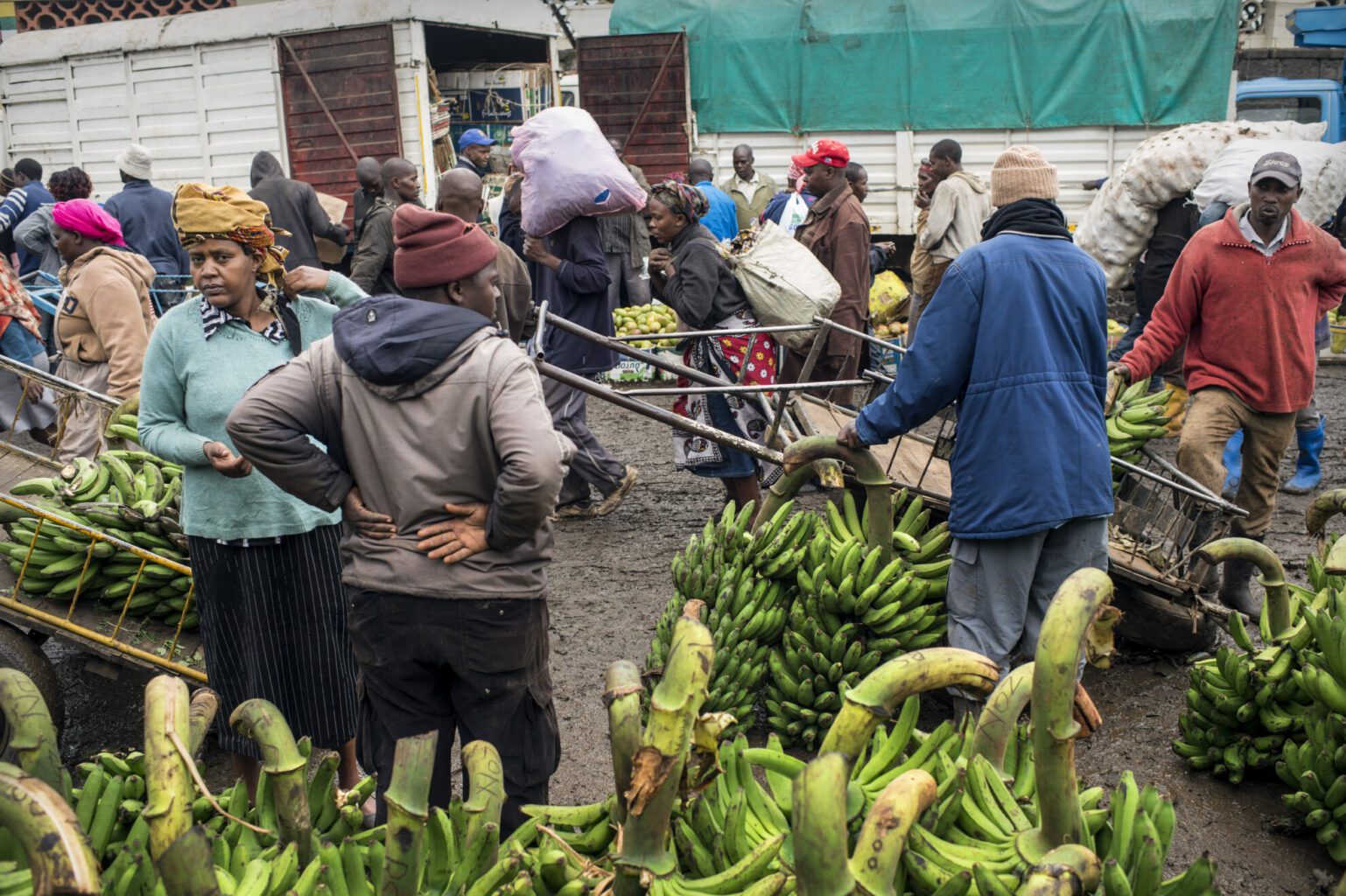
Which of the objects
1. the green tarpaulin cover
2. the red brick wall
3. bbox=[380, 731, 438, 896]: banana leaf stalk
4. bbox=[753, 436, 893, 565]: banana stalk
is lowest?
bbox=[753, 436, 893, 565]: banana stalk

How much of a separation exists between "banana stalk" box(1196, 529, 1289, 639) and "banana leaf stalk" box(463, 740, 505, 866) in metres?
Result: 2.86

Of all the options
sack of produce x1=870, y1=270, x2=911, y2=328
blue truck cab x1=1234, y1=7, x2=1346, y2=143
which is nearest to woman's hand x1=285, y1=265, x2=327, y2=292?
sack of produce x1=870, y1=270, x2=911, y2=328

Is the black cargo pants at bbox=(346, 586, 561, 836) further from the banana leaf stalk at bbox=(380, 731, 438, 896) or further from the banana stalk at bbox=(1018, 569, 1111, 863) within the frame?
the banana stalk at bbox=(1018, 569, 1111, 863)

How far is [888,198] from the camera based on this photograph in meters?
13.5

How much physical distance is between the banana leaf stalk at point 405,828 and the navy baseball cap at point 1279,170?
16.6 ft

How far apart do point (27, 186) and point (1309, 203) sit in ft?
35.0

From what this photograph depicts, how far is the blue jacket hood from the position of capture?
2.68 m

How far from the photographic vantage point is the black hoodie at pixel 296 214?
379 inches

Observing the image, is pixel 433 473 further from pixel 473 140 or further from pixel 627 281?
pixel 473 140

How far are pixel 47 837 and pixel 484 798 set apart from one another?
0.66 meters

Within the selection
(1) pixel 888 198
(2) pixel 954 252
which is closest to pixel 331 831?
(2) pixel 954 252

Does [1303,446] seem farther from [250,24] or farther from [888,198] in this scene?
[250,24]

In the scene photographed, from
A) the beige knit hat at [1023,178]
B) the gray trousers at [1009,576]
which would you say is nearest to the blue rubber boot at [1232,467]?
the gray trousers at [1009,576]

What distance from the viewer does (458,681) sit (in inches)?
116
